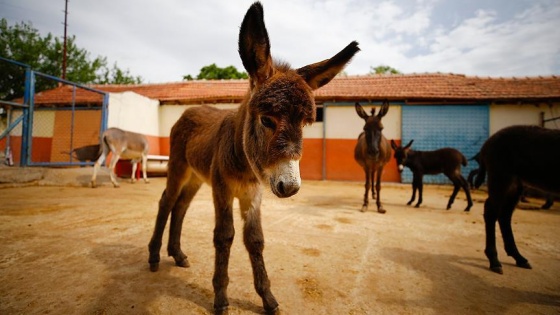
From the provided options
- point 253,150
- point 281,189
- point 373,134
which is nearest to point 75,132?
point 373,134

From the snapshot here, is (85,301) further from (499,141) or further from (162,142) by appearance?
(162,142)

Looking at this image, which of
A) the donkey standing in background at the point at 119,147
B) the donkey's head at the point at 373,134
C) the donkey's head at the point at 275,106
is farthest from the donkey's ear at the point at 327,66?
the donkey standing in background at the point at 119,147

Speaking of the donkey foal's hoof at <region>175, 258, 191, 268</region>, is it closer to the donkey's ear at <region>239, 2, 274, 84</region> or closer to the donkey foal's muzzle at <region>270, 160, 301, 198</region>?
the donkey foal's muzzle at <region>270, 160, 301, 198</region>

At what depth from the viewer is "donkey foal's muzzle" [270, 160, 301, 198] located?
1.45m

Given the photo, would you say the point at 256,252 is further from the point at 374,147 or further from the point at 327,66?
the point at 374,147

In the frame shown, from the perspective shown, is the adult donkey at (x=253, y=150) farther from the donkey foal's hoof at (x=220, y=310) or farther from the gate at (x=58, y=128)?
the gate at (x=58, y=128)

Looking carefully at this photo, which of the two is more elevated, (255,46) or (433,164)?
(255,46)

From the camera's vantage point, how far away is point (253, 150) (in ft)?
5.88

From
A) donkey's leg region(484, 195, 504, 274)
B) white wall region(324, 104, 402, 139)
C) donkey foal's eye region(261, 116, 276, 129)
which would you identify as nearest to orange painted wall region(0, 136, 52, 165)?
white wall region(324, 104, 402, 139)

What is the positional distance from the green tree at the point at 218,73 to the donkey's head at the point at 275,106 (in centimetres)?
3177

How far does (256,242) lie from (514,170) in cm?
336

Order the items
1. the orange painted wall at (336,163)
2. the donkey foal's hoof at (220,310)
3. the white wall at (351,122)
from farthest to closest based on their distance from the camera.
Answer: the white wall at (351,122) < the orange painted wall at (336,163) < the donkey foal's hoof at (220,310)

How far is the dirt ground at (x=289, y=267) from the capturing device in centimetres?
212

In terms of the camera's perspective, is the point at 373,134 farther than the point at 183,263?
Yes
